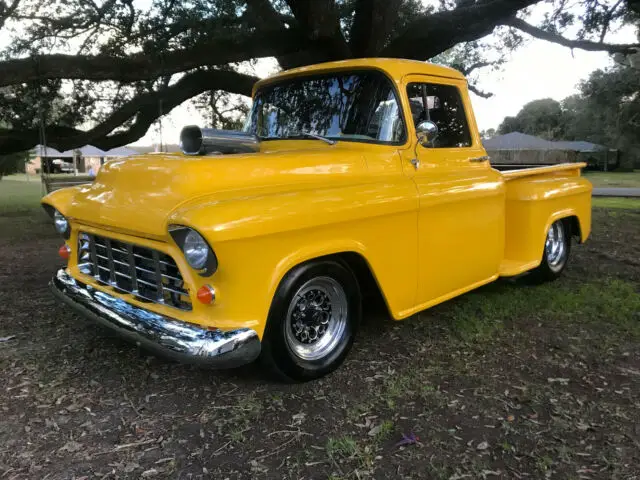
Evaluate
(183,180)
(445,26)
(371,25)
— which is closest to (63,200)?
(183,180)

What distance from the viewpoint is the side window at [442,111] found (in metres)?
3.77

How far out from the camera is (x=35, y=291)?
5.23 metres

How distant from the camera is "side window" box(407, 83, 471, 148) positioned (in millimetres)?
3771

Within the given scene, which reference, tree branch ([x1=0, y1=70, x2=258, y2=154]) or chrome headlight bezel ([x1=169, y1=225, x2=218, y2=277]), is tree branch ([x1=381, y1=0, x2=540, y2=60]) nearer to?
tree branch ([x1=0, y1=70, x2=258, y2=154])

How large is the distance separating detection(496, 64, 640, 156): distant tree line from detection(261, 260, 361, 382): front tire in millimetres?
18599

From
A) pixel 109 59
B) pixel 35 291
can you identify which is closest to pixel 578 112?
pixel 109 59

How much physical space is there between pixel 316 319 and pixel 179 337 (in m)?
Answer: 0.92

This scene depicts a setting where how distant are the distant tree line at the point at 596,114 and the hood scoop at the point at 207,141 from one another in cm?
1834

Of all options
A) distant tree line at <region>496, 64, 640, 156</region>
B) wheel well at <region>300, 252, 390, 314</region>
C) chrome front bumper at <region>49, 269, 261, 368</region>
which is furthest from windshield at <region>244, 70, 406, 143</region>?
distant tree line at <region>496, 64, 640, 156</region>

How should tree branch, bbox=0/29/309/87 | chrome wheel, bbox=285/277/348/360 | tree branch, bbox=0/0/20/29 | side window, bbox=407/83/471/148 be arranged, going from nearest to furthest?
chrome wheel, bbox=285/277/348/360 < side window, bbox=407/83/471/148 < tree branch, bbox=0/29/309/87 < tree branch, bbox=0/0/20/29

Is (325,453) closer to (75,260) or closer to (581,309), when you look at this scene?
(75,260)

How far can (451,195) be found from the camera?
3734 mm

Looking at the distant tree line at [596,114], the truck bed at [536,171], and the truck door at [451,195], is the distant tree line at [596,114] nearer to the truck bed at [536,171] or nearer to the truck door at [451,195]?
the truck bed at [536,171]

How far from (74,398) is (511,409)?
2.52 meters
